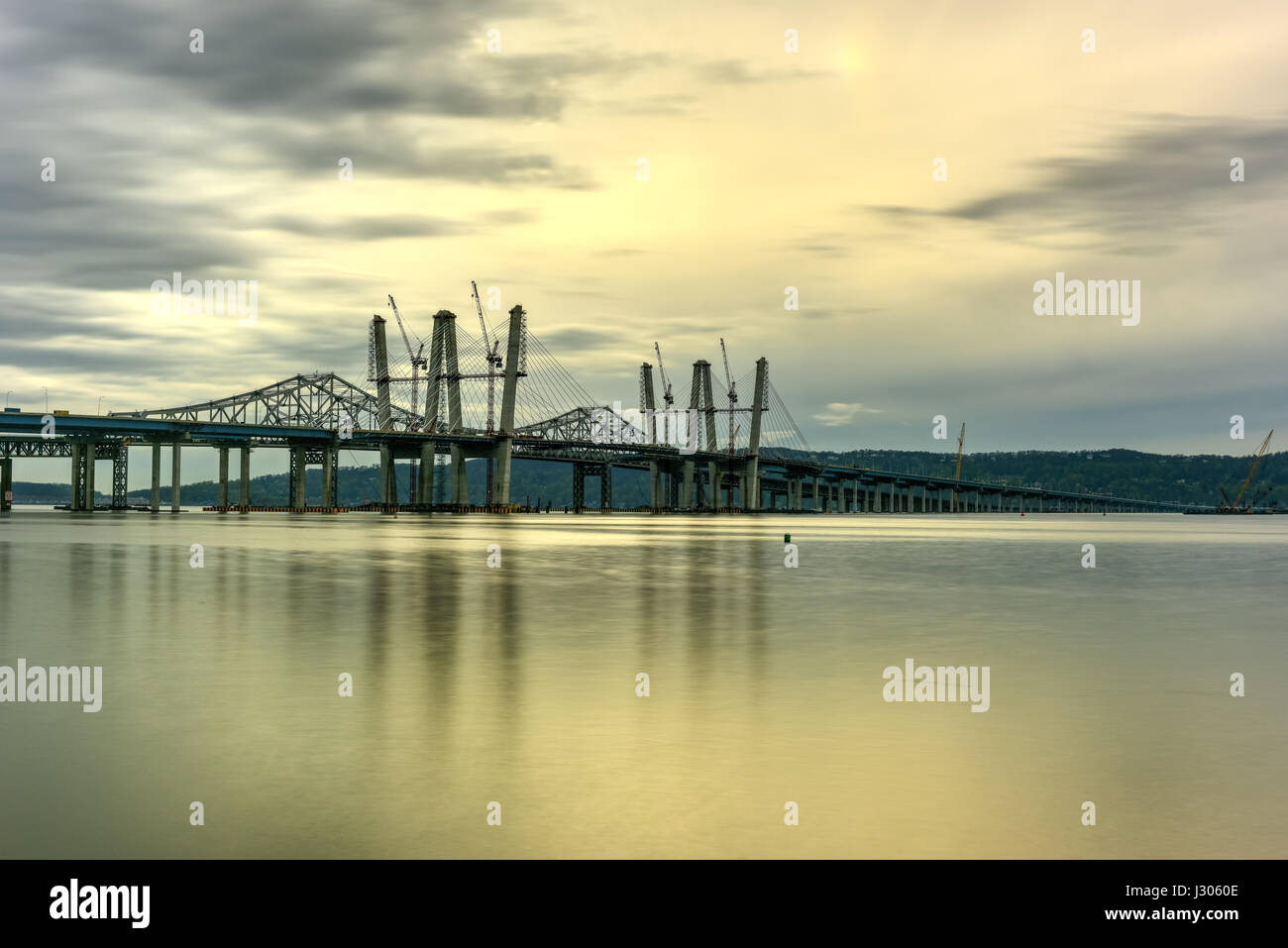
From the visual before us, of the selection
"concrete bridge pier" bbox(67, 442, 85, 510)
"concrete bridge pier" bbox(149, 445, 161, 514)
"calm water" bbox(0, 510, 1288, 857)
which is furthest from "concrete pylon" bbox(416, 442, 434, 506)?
"calm water" bbox(0, 510, 1288, 857)

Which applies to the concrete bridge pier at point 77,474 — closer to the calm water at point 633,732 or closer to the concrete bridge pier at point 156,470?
the concrete bridge pier at point 156,470

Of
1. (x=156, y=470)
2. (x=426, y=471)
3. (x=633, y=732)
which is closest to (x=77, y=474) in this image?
(x=156, y=470)

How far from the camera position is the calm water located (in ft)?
30.5

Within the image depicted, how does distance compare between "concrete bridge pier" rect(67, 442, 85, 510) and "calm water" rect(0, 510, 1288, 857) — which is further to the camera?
"concrete bridge pier" rect(67, 442, 85, 510)

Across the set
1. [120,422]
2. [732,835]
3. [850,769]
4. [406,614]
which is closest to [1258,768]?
[850,769]

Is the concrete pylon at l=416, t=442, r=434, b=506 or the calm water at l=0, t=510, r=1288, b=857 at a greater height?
the concrete pylon at l=416, t=442, r=434, b=506

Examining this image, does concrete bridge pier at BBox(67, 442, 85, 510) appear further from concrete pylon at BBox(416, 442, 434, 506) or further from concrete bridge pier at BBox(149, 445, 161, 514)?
concrete pylon at BBox(416, 442, 434, 506)

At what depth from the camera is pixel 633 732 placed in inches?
523

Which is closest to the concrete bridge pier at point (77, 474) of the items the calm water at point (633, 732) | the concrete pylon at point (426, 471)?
the concrete pylon at point (426, 471)

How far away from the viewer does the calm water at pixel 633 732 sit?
9.29 meters
